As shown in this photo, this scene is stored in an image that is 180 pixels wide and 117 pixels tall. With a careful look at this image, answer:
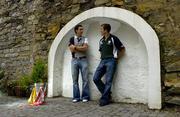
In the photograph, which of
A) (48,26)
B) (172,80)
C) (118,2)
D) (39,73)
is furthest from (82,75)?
(172,80)

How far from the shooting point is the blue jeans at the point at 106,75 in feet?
18.9

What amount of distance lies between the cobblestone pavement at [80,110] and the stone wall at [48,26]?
568 millimetres

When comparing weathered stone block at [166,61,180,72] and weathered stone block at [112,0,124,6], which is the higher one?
weathered stone block at [112,0,124,6]

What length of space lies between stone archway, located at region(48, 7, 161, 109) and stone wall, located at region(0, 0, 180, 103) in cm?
15

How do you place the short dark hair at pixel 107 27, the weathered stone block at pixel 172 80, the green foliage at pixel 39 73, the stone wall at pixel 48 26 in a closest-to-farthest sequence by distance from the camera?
the weathered stone block at pixel 172 80
the stone wall at pixel 48 26
the short dark hair at pixel 107 27
the green foliage at pixel 39 73

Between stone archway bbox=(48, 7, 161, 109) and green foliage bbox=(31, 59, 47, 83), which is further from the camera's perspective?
green foliage bbox=(31, 59, 47, 83)

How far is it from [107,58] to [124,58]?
0.39 metres

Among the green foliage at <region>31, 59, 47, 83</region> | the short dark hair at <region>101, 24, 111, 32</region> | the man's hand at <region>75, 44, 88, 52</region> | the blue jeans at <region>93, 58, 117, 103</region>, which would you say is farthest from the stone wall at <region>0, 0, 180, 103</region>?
the blue jeans at <region>93, 58, 117, 103</region>

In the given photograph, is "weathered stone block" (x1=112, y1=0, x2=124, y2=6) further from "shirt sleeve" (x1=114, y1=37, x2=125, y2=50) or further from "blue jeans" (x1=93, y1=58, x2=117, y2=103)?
"blue jeans" (x1=93, y1=58, x2=117, y2=103)

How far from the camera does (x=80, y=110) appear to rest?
5.38 m

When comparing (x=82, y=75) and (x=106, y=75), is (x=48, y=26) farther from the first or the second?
(x=106, y=75)

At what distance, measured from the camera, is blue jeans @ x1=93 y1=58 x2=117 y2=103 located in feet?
18.9

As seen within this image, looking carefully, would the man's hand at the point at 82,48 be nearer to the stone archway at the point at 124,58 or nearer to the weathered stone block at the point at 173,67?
the stone archway at the point at 124,58

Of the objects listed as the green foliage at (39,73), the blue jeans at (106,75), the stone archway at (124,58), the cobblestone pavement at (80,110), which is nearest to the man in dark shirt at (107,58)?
the blue jeans at (106,75)
